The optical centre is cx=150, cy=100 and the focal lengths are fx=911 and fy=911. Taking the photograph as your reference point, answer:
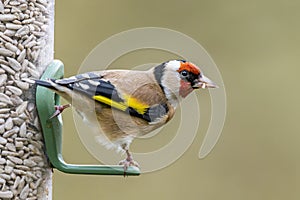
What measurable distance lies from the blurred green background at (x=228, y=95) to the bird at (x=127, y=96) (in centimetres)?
282

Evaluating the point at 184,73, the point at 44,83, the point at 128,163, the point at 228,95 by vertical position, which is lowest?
the point at 128,163

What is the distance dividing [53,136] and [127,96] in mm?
331

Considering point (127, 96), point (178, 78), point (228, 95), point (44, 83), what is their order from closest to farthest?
1. point (44, 83)
2. point (127, 96)
3. point (178, 78)
4. point (228, 95)

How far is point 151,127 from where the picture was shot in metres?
3.61

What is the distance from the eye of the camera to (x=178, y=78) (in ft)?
12.0

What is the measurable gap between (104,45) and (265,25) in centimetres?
410

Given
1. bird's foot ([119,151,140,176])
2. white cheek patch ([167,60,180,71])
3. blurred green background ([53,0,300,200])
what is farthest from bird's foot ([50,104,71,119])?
blurred green background ([53,0,300,200])

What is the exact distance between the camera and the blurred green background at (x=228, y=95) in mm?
6820

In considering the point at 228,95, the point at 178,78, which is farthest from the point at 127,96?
the point at 228,95

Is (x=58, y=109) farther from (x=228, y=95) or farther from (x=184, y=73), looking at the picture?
(x=228, y=95)

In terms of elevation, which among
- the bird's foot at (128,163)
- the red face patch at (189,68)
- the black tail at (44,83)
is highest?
the red face patch at (189,68)

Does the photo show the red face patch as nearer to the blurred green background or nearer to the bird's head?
the bird's head

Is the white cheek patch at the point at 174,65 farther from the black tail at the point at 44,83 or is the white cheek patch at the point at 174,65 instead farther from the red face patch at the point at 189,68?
the black tail at the point at 44,83

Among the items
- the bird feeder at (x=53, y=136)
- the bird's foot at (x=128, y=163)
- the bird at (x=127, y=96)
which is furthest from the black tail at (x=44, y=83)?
the bird's foot at (x=128, y=163)
